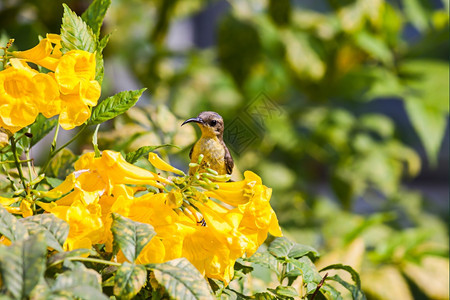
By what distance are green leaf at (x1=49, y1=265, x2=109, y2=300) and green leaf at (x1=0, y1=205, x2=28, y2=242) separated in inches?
1.7

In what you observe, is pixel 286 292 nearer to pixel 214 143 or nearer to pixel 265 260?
pixel 265 260

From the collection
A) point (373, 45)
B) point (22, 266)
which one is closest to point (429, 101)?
point (373, 45)

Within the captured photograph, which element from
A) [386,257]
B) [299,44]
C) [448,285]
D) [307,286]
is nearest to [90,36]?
[307,286]

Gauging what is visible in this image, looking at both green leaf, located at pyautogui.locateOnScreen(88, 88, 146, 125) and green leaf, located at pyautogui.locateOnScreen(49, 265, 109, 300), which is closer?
green leaf, located at pyautogui.locateOnScreen(49, 265, 109, 300)

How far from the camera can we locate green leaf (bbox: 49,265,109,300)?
26cm

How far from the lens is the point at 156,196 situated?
361mm

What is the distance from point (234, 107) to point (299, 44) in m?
0.28

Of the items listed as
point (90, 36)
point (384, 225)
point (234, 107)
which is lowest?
point (384, 225)

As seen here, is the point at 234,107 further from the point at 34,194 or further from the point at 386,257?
the point at 34,194

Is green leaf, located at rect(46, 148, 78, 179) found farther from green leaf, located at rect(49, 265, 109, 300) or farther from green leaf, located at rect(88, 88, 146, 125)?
green leaf, located at rect(49, 265, 109, 300)

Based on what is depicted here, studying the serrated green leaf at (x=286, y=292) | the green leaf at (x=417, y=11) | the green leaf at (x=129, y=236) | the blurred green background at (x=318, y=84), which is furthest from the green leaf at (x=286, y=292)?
the green leaf at (x=417, y=11)

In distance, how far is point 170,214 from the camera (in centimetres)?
36

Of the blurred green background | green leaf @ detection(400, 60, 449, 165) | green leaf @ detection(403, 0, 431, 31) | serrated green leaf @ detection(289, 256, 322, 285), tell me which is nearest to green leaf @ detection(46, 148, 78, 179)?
serrated green leaf @ detection(289, 256, 322, 285)

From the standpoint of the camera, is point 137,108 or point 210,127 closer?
point 210,127
